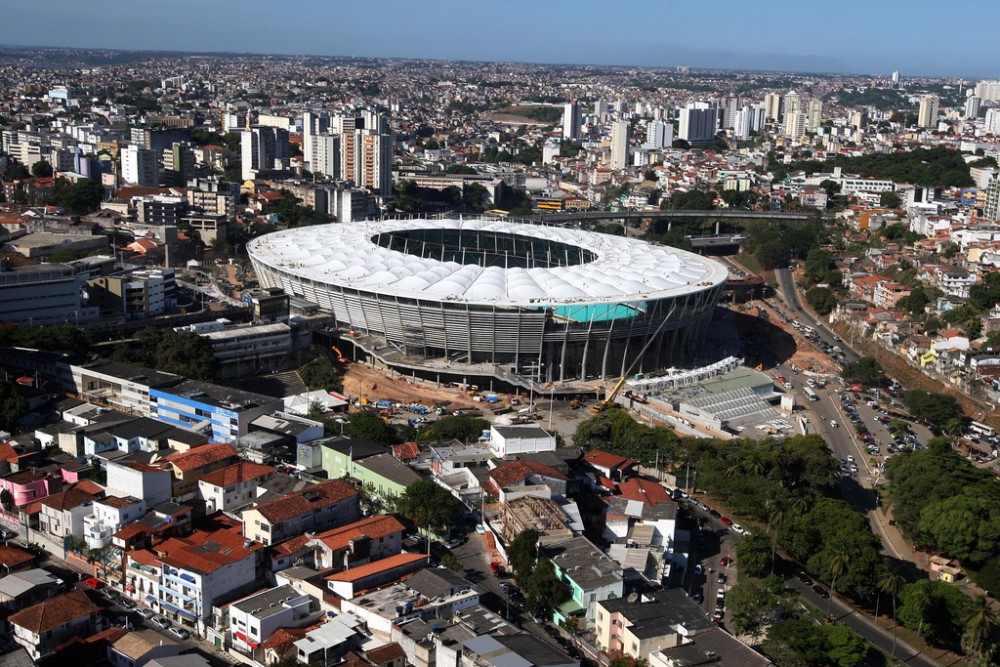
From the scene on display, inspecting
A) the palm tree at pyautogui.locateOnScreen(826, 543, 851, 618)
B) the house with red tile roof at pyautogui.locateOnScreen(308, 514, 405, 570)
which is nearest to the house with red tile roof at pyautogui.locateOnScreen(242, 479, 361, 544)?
the house with red tile roof at pyautogui.locateOnScreen(308, 514, 405, 570)

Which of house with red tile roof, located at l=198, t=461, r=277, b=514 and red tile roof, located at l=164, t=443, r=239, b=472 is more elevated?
red tile roof, located at l=164, t=443, r=239, b=472

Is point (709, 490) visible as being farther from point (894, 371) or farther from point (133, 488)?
point (894, 371)

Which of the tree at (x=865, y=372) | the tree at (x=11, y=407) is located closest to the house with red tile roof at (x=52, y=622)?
the tree at (x=11, y=407)

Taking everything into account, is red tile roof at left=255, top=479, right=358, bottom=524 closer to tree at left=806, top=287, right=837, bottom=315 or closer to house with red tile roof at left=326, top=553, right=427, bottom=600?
house with red tile roof at left=326, top=553, right=427, bottom=600

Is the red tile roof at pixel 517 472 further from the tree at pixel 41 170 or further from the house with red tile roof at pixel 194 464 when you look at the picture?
the tree at pixel 41 170

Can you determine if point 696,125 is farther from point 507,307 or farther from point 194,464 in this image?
point 194,464
